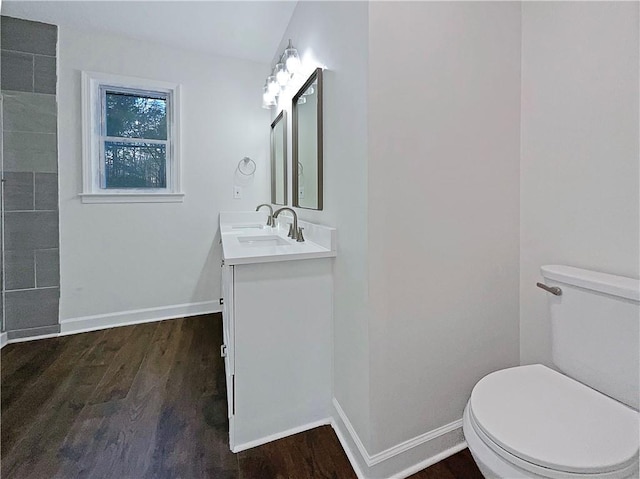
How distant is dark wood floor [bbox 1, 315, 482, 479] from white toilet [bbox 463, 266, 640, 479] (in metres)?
0.49

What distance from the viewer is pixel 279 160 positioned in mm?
2570

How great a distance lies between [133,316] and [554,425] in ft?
9.32

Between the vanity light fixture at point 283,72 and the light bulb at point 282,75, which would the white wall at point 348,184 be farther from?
the light bulb at point 282,75

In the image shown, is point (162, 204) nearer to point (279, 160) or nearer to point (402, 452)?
point (279, 160)

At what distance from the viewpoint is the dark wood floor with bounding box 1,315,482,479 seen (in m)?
1.25

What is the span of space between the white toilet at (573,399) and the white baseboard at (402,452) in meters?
0.39

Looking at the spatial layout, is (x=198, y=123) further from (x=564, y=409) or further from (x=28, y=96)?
(x=564, y=409)

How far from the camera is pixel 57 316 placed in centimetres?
246

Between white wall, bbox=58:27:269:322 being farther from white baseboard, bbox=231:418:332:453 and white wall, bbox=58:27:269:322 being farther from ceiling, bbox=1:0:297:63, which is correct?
white baseboard, bbox=231:418:332:453

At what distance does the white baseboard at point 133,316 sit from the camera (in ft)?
8.23

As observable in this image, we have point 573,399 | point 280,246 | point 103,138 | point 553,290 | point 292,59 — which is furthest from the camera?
point 103,138

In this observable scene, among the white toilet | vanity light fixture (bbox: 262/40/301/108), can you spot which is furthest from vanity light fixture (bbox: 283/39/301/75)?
the white toilet

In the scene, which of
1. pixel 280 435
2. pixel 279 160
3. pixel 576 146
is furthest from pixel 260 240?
pixel 576 146

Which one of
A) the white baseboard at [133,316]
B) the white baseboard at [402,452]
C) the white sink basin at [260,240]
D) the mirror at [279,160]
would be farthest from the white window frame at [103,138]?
the white baseboard at [402,452]
